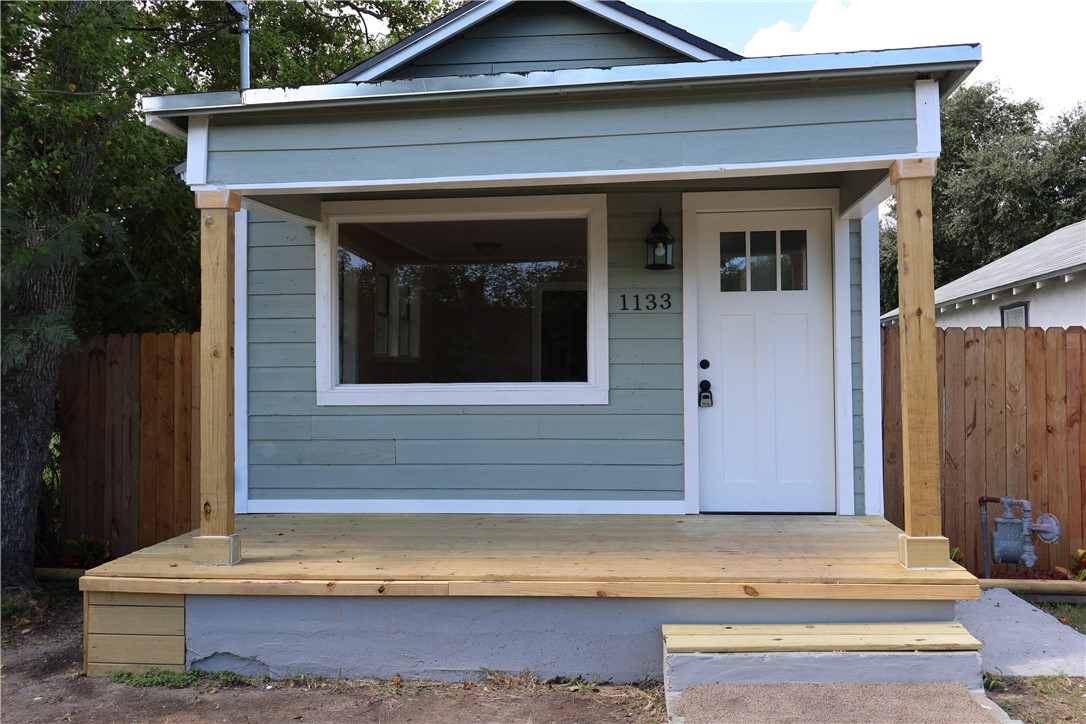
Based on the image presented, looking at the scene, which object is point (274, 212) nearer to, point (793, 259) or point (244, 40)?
point (244, 40)

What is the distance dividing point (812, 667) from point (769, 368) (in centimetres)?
207

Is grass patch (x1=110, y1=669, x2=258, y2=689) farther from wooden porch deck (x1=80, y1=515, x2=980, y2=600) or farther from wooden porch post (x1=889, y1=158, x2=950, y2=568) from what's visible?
wooden porch post (x1=889, y1=158, x2=950, y2=568)

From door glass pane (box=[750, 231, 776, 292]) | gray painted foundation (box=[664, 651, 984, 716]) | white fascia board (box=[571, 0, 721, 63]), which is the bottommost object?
gray painted foundation (box=[664, 651, 984, 716])

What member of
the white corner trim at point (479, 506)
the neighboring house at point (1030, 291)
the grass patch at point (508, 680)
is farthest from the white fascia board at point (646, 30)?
the neighboring house at point (1030, 291)

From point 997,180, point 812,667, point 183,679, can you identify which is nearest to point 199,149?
point 183,679

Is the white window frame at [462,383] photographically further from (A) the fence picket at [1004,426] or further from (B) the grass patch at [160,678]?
(B) the grass patch at [160,678]

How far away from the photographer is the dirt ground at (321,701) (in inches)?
121

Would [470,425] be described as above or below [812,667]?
above

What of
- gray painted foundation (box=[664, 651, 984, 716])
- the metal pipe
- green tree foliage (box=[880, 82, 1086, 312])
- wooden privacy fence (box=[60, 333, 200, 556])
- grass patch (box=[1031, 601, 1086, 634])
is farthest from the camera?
green tree foliage (box=[880, 82, 1086, 312])

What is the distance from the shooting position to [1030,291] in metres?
9.93

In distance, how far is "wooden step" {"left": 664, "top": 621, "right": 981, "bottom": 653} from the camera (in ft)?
9.85

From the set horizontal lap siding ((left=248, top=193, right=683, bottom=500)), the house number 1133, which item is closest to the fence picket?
horizontal lap siding ((left=248, top=193, right=683, bottom=500))

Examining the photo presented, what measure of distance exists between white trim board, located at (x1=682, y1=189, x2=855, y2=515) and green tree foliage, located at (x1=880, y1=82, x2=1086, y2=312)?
14.3 meters

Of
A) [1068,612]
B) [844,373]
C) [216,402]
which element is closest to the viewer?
[216,402]
